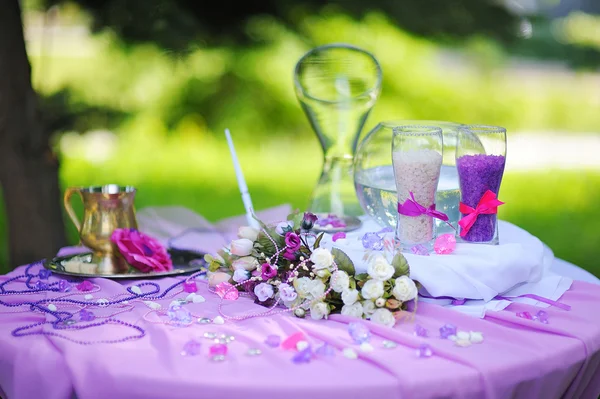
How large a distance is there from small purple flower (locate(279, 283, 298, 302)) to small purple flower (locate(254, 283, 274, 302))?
28 mm

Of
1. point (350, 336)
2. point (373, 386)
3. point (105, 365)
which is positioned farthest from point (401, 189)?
point (105, 365)

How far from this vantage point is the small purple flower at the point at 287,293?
1.11 m

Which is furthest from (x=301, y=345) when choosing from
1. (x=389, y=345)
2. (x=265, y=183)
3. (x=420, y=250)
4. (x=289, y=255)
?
(x=265, y=183)

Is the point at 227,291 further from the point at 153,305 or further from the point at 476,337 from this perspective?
the point at 476,337

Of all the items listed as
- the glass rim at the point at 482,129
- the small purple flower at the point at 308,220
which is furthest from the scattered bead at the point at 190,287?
the glass rim at the point at 482,129

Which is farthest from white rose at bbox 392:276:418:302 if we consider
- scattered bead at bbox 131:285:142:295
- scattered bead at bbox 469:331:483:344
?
scattered bead at bbox 131:285:142:295

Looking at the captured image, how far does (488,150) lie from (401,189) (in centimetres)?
17

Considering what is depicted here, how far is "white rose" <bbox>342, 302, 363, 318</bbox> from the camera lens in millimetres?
1088

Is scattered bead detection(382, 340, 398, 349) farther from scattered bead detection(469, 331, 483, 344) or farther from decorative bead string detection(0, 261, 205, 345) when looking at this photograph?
decorative bead string detection(0, 261, 205, 345)

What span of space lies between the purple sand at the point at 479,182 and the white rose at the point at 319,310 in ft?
1.11

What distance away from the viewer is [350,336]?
3.34 ft

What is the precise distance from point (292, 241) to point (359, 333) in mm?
232

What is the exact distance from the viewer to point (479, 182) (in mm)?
1262

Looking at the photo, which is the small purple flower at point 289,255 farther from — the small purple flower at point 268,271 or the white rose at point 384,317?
the white rose at point 384,317
